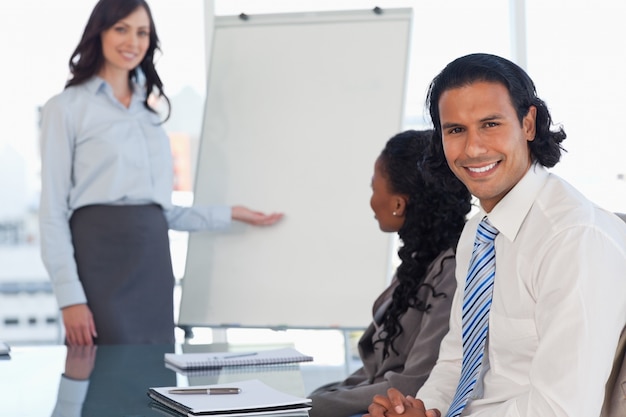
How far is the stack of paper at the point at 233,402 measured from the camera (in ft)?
5.82

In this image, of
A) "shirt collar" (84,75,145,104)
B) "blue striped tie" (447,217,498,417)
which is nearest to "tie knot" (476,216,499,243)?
"blue striped tie" (447,217,498,417)

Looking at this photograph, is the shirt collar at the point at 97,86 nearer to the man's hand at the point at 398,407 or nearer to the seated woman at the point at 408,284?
the seated woman at the point at 408,284

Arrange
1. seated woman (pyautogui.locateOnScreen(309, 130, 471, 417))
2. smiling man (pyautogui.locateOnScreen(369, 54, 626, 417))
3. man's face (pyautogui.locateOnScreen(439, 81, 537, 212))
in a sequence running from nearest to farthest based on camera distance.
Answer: smiling man (pyautogui.locateOnScreen(369, 54, 626, 417)) < man's face (pyautogui.locateOnScreen(439, 81, 537, 212)) < seated woman (pyautogui.locateOnScreen(309, 130, 471, 417))

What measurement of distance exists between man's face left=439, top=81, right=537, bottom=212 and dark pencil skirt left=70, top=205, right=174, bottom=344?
1798mm

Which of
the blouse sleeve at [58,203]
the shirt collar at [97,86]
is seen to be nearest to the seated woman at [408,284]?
the blouse sleeve at [58,203]

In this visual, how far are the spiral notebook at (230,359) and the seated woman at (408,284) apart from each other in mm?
155

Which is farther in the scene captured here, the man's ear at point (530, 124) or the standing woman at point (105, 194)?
the standing woman at point (105, 194)

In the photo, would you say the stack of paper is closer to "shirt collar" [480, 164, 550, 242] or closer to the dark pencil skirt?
"shirt collar" [480, 164, 550, 242]

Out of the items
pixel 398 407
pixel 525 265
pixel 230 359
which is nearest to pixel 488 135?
pixel 525 265

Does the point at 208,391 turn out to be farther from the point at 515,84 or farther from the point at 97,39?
the point at 97,39

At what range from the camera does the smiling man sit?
1456mm

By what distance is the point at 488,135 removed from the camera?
1.68m

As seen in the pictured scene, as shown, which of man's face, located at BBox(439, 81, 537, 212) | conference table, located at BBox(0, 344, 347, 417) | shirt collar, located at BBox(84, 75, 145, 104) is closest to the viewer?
man's face, located at BBox(439, 81, 537, 212)

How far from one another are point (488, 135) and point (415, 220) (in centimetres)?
78
